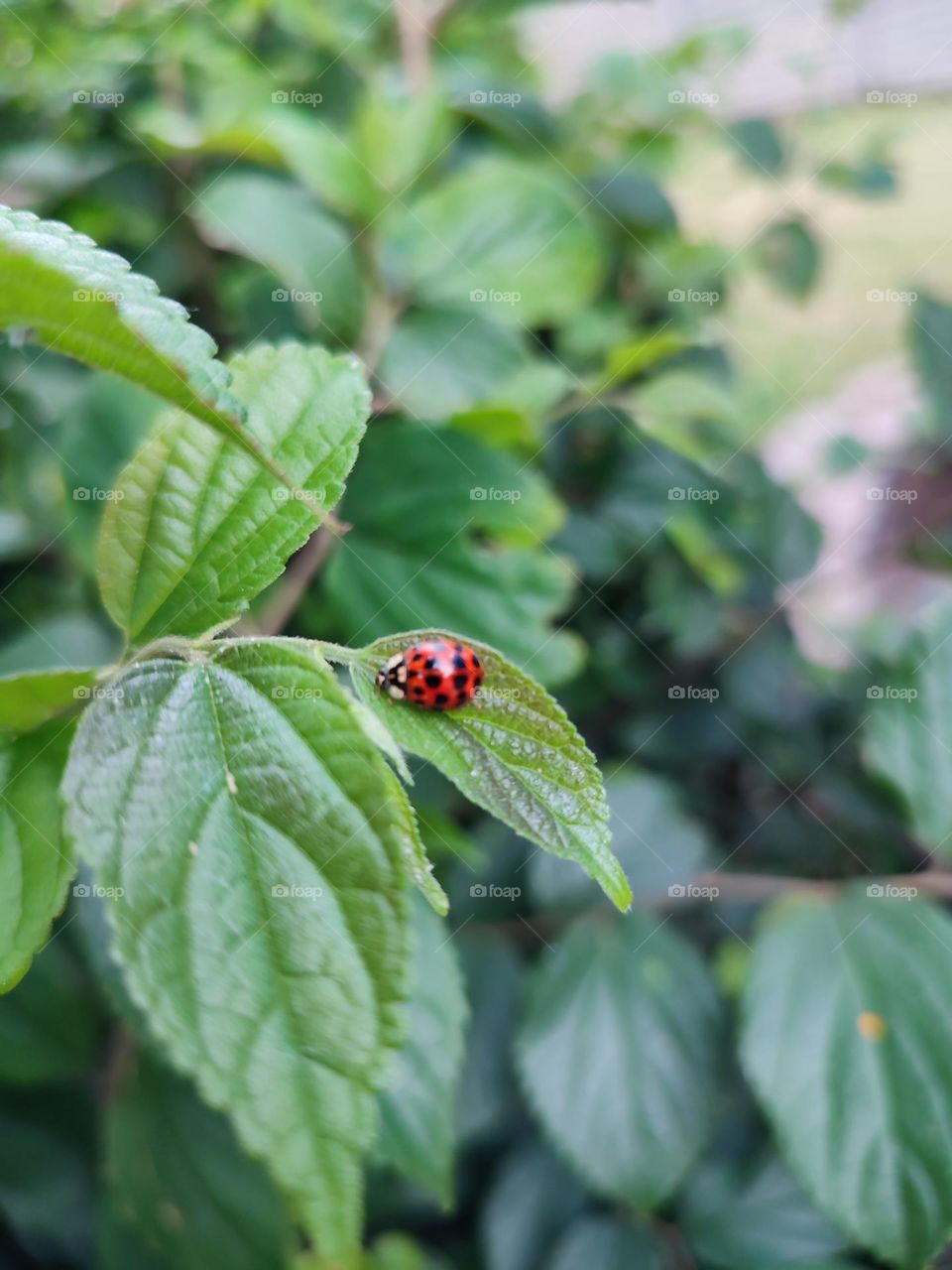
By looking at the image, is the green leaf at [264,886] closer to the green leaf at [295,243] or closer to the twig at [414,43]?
the green leaf at [295,243]

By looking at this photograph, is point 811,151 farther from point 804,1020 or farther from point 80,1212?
point 80,1212

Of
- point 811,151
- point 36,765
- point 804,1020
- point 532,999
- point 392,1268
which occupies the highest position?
point 811,151

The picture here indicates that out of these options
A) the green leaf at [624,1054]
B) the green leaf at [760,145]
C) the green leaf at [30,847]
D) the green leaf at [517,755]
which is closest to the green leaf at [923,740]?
the green leaf at [624,1054]

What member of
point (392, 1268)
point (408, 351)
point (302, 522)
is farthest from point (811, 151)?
point (392, 1268)

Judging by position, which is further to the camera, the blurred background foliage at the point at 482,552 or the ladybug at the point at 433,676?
the blurred background foliage at the point at 482,552

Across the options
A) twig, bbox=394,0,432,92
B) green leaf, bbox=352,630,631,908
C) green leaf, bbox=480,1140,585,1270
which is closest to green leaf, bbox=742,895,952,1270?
green leaf, bbox=480,1140,585,1270

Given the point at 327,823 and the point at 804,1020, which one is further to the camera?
the point at 804,1020

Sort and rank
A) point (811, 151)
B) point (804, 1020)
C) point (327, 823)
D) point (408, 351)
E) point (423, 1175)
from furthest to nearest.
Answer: point (811, 151) < point (408, 351) < point (804, 1020) < point (423, 1175) < point (327, 823)
